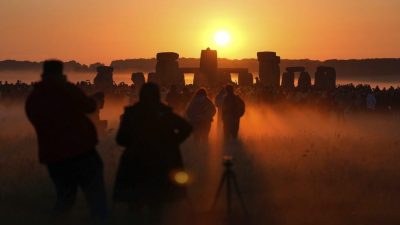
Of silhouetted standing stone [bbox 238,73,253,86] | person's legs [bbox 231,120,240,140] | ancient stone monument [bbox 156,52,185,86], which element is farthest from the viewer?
silhouetted standing stone [bbox 238,73,253,86]

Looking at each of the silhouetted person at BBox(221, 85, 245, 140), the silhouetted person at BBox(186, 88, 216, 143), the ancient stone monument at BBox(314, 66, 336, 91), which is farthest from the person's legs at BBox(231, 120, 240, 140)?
the ancient stone monument at BBox(314, 66, 336, 91)

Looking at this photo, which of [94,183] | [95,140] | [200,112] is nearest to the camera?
[95,140]

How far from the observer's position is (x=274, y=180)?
1351 cm

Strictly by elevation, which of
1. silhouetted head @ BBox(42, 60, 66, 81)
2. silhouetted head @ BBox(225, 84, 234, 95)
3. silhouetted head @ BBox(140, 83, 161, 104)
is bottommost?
silhouetted head @ BBox(225, 84, 234, 95)

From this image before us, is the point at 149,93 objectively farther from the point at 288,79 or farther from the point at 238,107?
the point at 288,79

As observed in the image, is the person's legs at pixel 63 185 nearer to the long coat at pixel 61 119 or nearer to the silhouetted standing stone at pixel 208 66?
the long coat at pixel 61 119

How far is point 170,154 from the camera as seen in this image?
31.5 ft

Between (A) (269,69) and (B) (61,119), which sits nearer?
(B) (61,119)

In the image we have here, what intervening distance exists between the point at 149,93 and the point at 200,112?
28.7 feet

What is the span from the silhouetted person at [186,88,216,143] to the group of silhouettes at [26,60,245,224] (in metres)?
8.23

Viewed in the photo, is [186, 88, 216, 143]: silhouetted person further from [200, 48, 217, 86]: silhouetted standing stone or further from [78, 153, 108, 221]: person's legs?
[200, 48, 217, 86]: silhouetted standing stone

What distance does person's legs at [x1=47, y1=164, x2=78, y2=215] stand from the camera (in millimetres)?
9539

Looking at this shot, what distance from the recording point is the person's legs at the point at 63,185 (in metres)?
9.54

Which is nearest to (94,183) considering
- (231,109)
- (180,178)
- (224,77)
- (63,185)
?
(63,185)
